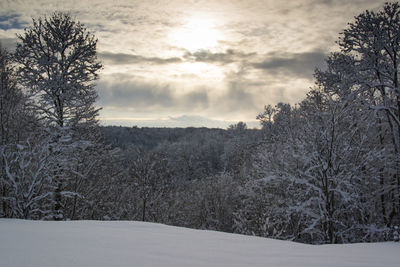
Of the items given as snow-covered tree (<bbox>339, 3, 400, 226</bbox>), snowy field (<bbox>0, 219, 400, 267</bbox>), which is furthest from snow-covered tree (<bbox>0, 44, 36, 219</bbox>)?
snow-covered tree (<bbox>339, 3, 400, 226</bbox>)

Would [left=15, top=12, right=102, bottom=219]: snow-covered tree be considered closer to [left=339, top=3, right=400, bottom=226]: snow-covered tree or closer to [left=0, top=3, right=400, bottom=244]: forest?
[left=0, top=3, right=400, bottom=244]: forest

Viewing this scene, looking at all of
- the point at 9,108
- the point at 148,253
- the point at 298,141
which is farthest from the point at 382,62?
the point at 9,108

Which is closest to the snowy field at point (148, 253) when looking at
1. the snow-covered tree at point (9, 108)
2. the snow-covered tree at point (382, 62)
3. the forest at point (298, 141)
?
the forest at point (298, 141)

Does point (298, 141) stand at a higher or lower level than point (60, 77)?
lower

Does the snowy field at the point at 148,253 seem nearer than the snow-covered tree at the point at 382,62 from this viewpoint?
Yes

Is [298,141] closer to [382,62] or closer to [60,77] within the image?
[382,62]

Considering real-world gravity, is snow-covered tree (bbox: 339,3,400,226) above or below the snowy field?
above

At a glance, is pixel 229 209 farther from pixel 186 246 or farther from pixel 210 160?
pixel 210 160

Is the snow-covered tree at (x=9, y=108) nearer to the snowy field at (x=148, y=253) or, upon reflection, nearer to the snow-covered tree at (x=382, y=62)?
the snowy field at (x=148, y=253)

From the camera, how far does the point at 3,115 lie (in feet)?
44.1

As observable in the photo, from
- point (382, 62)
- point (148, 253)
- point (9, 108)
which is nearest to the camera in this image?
point (148, 253)

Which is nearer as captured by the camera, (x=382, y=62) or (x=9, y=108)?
(x=382, y=62)

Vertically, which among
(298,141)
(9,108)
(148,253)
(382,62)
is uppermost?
(382,62)

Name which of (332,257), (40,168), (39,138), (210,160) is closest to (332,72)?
(332,257)
